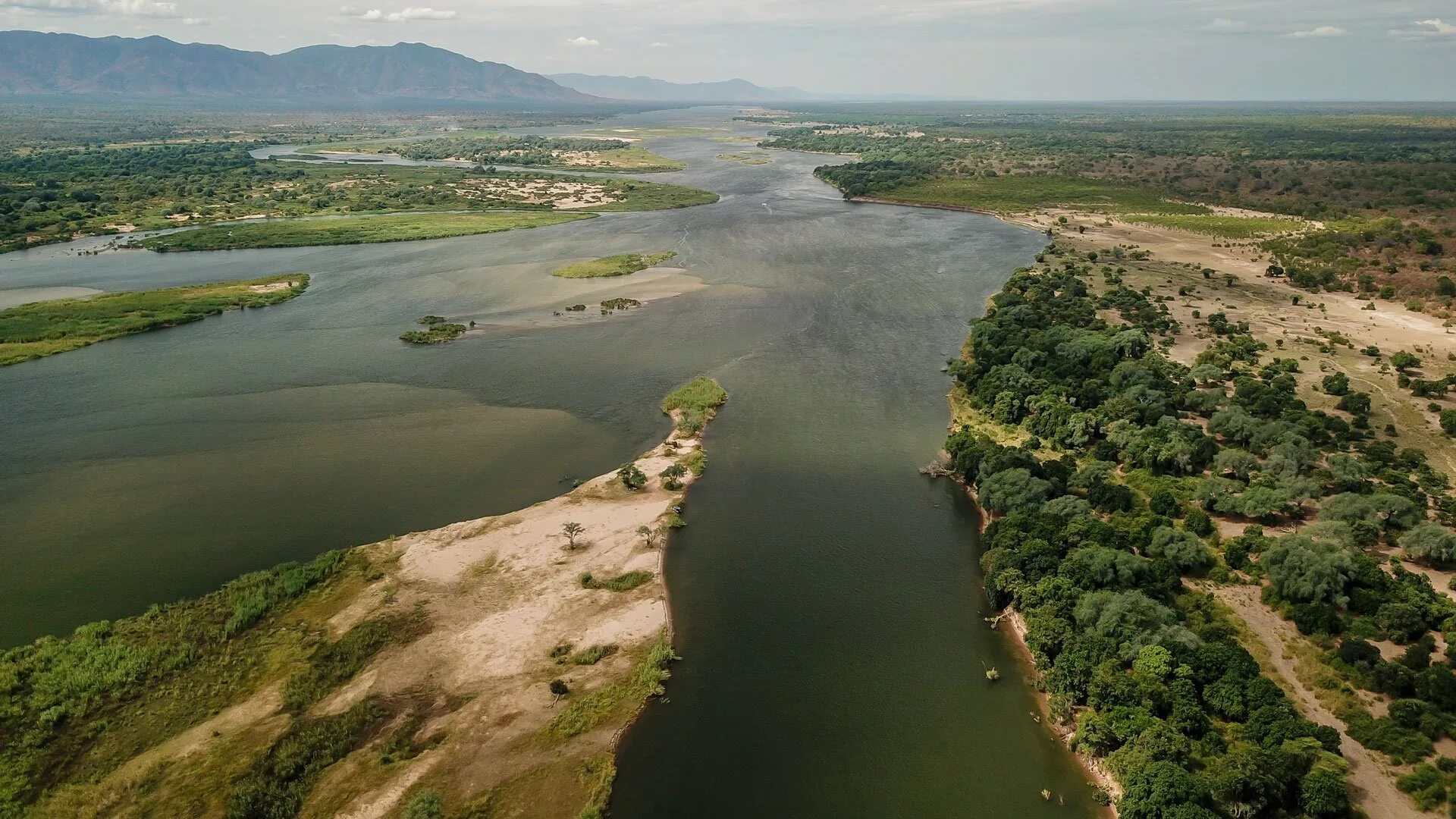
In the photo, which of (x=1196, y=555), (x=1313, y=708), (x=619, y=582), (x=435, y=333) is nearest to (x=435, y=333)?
(x=435, y=333)

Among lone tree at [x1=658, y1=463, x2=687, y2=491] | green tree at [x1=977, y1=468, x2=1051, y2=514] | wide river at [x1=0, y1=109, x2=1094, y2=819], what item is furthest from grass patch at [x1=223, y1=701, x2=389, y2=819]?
green tree at [x1=977, y1=468, x2=1051, y2=514]

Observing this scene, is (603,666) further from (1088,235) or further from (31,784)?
(1088,235)

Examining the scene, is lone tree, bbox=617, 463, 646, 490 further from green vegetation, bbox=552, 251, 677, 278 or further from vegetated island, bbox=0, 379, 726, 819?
green vegetation, bbox=552, 251, 677, 278

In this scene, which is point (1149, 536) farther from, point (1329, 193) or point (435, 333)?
point (1329, 193)

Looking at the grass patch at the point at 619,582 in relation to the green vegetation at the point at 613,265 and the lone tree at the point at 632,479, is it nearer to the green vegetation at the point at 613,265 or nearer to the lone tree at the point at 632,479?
the lone tree at the point at 632,479

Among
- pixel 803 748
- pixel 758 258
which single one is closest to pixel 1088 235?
pixel 758 258

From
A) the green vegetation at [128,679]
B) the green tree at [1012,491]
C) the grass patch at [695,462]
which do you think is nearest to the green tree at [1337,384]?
the green tree at [1012,491]
